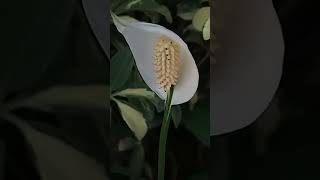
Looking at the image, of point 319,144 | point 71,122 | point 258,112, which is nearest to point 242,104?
point 258,112

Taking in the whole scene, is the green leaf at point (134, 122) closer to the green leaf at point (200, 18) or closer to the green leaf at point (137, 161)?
the green leaf at point (137, 161)

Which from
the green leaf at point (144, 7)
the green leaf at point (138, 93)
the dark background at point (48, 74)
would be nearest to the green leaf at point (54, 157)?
the dark background at point (48, 74)

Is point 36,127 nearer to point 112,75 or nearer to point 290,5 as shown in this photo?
point 112,75

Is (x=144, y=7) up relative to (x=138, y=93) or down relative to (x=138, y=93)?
up

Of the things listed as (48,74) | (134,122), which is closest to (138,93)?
(134,122)

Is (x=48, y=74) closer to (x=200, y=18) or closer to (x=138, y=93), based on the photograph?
(x=138, y=93)
